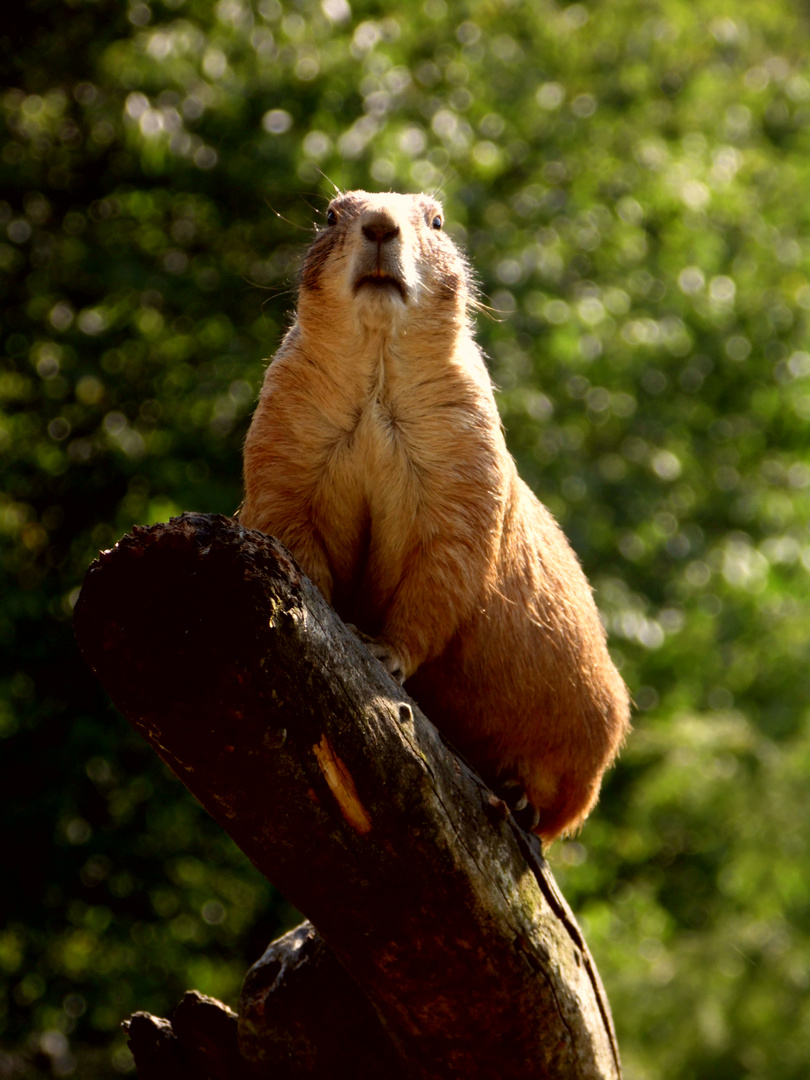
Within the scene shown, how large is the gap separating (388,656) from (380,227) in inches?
59.7

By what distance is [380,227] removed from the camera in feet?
13.5

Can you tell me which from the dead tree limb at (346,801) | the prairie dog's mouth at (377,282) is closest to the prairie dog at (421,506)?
the prairie dog's mouth at (377,282)

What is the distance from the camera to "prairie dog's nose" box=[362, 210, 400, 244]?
4.11 m

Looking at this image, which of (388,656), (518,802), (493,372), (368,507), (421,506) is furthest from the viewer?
(493,372)

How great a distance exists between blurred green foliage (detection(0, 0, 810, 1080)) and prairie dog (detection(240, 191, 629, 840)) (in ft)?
8.79

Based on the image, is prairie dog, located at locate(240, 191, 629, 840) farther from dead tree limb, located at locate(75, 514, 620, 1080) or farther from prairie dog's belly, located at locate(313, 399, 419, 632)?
dead tree limb, located at locate(75, 514, 620, 1080)

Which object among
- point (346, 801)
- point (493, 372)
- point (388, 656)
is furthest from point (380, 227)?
point (493, 372)

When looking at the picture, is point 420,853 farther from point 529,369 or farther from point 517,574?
point 529,369

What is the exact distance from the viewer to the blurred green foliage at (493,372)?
8211 millimetres

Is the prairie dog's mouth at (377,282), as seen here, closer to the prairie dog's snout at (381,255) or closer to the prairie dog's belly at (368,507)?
the prairie dog's snout at (381,255)

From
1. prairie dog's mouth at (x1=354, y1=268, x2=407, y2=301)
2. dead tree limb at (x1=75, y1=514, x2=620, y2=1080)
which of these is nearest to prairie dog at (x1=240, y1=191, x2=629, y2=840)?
prairie dog's mouth at (x1=354, y1=268, x2=407, y2=301)

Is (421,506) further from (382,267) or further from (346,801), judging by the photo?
(346,801)

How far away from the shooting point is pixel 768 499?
11.1 meters

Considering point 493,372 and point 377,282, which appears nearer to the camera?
point 377,282
